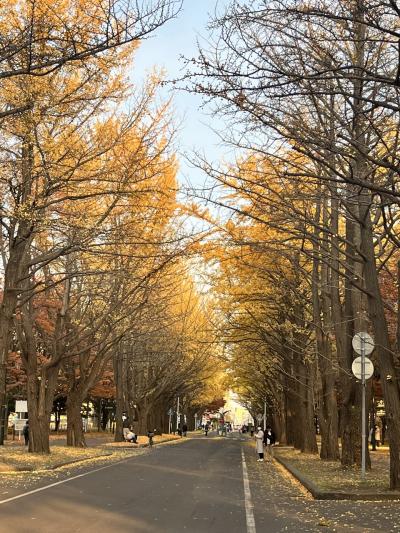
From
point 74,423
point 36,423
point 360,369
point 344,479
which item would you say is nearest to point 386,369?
point 360,369

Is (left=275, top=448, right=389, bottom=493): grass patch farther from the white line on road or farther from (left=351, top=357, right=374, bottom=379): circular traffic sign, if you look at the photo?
(left=351, top=357, right=374, bottom=379): circular traffic sign

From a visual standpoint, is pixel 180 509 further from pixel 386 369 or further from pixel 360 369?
pixel 360 369

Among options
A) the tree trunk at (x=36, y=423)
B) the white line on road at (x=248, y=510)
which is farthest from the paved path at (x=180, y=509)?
Answer: the tree trunk at (x=36, y=423)

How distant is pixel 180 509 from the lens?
11.7m

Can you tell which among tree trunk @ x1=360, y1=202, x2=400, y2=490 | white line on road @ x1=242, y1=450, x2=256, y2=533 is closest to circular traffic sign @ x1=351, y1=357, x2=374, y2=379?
tree trunk @ x1=360, y1=202, x2=400, y2=490

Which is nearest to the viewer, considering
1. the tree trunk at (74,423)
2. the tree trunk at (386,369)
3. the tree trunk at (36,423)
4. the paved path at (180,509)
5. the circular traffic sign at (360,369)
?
the paved path at (180,509)

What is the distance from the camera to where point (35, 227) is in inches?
682

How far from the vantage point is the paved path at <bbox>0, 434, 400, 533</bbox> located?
964 centimetres

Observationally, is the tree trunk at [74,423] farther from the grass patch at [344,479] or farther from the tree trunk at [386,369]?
the tree trunk at [386,369]

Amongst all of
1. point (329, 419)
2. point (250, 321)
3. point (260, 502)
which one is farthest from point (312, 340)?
point (260, 502)

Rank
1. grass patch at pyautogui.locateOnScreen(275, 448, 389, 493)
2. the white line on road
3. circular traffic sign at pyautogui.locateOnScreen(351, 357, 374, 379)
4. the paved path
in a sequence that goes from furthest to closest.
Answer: circular traffic sign at pyautogui.locateOnScreen(351, 357, 374, 379), grass patch at pyautogui.locateOnScreen(275, 448, 389, 493), the white line on road, the paved path

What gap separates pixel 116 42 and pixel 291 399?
27.8 metres

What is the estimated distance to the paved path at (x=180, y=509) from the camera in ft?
31.6

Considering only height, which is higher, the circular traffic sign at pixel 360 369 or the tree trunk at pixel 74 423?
the circular traffic sign at pixel 360 369
